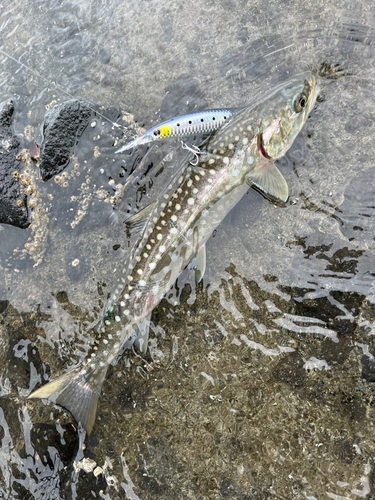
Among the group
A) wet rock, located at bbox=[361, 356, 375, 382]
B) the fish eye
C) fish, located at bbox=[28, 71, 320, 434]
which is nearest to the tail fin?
fish, located at bbox=[28, 71, 320, 434]

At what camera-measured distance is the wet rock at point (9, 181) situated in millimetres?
3680

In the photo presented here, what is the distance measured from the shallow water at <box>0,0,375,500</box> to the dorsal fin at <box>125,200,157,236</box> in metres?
0.35

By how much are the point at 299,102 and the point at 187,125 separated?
1100 millimetres

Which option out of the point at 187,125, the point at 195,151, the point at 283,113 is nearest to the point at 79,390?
the point at 195,151

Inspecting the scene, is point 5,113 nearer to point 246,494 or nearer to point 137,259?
point 137,259

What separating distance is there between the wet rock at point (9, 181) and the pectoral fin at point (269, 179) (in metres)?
2.39

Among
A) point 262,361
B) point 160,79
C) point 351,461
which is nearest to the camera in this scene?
point 351,461

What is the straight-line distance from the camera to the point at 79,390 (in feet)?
10.5

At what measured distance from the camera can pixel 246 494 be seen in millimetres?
3182

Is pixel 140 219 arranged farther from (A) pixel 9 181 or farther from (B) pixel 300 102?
(B) pixel 300 102

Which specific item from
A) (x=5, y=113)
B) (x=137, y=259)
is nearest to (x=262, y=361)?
(x=137, y=259)

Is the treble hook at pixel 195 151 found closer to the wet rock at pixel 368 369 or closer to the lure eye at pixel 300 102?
the lure eye at pixel 300 102

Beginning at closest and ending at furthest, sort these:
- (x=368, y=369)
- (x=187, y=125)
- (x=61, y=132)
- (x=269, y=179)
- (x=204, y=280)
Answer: (x=187, y=125) → (x=368, y=369) → (x=269, y=179) → (x=204, y=280) → (x=61, y=132)

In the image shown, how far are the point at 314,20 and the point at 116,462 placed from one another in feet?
15.5
